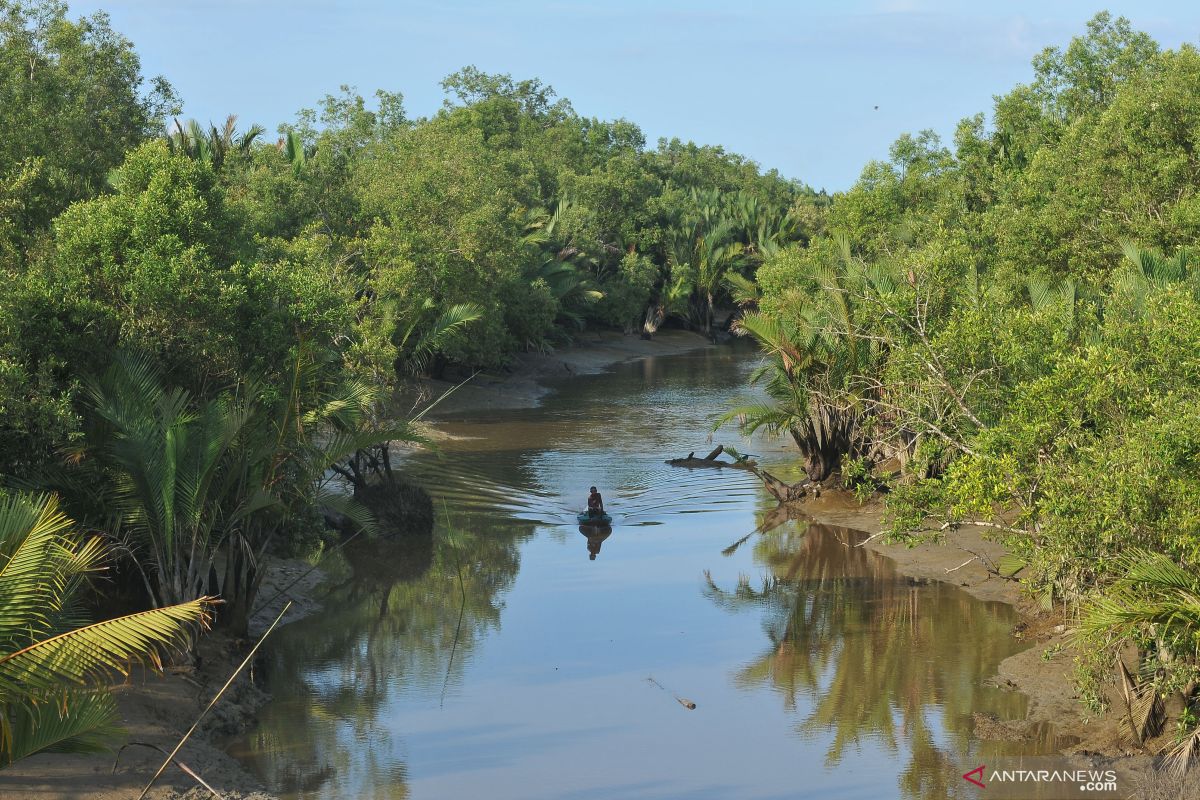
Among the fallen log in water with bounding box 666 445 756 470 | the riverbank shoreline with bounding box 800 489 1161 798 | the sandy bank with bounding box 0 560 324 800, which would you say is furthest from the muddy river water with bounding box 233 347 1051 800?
the fallen log in water with bounding box 666 445 756 470

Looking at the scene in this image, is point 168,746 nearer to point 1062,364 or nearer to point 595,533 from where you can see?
point 1062,364

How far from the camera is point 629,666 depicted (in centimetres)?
1460

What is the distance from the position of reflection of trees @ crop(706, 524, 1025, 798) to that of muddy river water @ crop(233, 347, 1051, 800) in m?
0.04

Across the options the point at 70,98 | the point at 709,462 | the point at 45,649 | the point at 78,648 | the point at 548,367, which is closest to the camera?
the point at 45,649

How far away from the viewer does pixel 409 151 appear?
40.7 meters

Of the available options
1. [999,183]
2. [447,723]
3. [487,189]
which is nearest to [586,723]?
[447,723]

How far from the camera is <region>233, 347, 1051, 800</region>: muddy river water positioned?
11398 millimetres

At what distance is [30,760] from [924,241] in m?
26.7

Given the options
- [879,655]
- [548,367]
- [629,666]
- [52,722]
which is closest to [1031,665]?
[879,655]

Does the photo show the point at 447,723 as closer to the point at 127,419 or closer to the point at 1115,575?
the point at 127,419

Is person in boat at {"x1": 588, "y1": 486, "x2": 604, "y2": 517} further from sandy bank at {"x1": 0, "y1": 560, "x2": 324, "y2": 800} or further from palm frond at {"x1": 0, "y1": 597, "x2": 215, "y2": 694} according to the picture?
palm frond at {"x1": 0, "y1": 597, "x2": 215, "y2": 694}

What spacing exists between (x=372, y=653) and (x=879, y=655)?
6.23 m

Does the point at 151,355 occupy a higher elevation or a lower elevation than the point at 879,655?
higher

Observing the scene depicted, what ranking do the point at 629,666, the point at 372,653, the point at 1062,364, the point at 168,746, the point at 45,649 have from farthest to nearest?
the point at 372,653 → the point at 629,666 → the point at 1062,364 → the point at 168,746 → the point at 45,649
